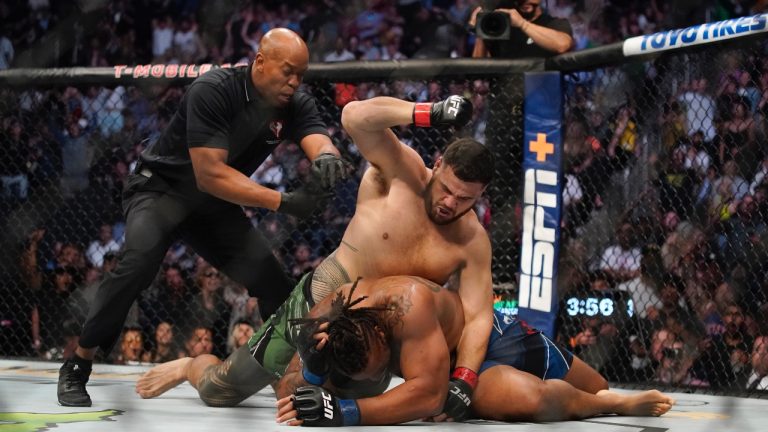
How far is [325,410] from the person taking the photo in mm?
2008

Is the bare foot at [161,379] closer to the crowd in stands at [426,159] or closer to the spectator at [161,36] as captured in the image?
the crowd in stands at [426,159]

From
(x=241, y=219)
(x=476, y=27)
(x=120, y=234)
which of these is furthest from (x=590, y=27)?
(x=241, y=219)

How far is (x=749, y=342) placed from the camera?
3.15 metres

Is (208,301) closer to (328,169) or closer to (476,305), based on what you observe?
(328,169)

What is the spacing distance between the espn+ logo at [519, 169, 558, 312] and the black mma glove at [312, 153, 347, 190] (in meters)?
0.93

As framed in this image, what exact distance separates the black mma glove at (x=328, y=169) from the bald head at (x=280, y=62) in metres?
0.22

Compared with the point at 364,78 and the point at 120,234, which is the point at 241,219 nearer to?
the point at 364,78

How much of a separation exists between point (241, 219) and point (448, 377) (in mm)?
A: 881

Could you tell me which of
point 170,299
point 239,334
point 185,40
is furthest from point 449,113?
point 185,40

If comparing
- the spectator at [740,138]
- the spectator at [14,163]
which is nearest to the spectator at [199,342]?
the spectator at [14,163]

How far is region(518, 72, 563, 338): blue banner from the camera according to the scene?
10.3 feet

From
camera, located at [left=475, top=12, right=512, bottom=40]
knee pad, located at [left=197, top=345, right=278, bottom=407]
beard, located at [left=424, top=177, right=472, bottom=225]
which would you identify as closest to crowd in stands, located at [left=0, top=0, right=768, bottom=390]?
camera, located at [left=475, top=12, right=512, bottom=40]

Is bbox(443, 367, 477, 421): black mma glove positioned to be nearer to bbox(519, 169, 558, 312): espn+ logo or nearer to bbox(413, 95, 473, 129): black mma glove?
bbox(413, 95, 473, 129): black mma glove

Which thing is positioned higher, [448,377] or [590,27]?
[590,27]
